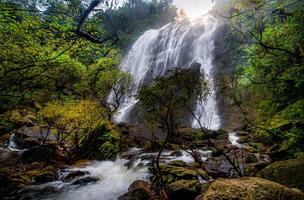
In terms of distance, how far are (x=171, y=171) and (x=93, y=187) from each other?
4175mm

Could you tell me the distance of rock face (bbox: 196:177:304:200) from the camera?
13.8ft

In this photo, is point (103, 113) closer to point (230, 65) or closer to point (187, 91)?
point (187, 91)

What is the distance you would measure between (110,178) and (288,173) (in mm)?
9079

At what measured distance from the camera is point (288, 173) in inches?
249

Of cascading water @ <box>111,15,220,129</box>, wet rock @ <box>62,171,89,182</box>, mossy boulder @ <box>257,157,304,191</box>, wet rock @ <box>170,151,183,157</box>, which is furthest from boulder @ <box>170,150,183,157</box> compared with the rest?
cascading water @ <box>111,15,220,129</box>

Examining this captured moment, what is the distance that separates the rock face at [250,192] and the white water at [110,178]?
18.5 feet

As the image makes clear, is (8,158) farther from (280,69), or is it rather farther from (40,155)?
(280,69)

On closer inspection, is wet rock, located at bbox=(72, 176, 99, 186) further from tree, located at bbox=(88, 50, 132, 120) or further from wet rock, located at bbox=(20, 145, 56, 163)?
tree, located at bbox=(88, 50, 132, 120)

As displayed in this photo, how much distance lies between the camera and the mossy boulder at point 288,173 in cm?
603

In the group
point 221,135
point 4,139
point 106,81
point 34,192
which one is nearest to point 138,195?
point 34,192

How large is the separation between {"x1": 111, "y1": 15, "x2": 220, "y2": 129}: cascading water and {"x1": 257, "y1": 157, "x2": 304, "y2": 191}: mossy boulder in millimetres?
21751

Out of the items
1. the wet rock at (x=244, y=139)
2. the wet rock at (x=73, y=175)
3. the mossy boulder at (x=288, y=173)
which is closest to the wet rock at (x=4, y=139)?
the wet rock at (x=73, y=175)

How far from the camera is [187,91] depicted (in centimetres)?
913

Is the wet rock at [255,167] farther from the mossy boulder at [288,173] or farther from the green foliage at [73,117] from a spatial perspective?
the green foliage at [73,117]
